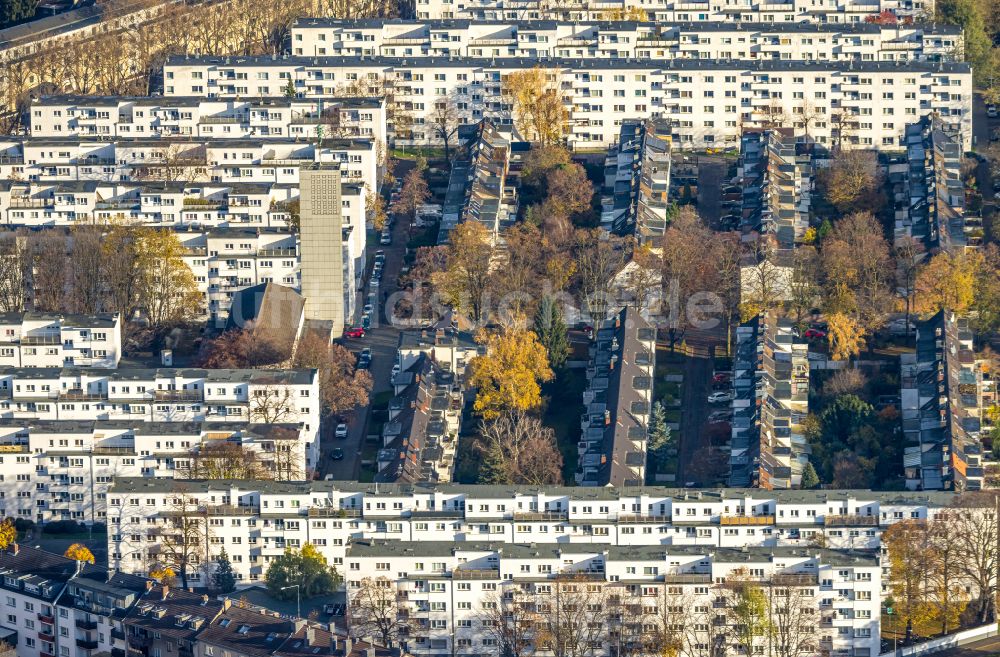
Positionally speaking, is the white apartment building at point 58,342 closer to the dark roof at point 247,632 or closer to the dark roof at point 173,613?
the dark roof at point 173,613

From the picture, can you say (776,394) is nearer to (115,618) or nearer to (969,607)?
(969,607)

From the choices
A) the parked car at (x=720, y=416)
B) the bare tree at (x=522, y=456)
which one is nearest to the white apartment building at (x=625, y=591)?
the bare tree at (x=522, y=456)

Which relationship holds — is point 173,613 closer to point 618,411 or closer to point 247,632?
point 247,632

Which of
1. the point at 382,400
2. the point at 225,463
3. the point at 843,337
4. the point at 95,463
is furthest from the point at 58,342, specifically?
the point at 843,337

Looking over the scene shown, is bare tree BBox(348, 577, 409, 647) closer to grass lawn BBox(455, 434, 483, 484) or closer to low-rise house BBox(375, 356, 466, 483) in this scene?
low-rise house BBox(375, 356, 466, 483)

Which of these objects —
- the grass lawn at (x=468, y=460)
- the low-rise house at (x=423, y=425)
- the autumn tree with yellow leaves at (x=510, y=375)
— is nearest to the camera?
the low-rise house at (x=423, y=425)

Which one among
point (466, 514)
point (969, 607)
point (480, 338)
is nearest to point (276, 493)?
point (466, 514)
